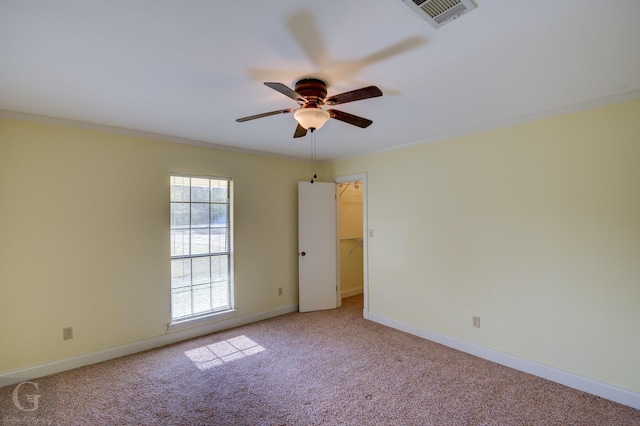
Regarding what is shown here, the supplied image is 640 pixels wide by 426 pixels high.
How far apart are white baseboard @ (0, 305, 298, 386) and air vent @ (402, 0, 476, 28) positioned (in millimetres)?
Answer: 3880

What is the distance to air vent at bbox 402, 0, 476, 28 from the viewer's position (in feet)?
4.28

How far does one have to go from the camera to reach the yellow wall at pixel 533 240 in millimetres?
2367

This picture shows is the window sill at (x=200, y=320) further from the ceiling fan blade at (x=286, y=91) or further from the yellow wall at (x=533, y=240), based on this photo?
the ceiling fan blade at (x=286, y=91)

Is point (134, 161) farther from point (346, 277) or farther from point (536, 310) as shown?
point (536, 310)

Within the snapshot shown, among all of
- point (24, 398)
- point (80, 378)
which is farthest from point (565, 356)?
point (24, 398)

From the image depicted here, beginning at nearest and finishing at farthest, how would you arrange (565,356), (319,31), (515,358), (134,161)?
(319,31)
(565,356)
(515,358)
(134,161)

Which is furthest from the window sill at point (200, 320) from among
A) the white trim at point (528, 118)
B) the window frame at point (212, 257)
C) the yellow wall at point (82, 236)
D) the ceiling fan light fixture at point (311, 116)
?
the white trim at point (528, 118)

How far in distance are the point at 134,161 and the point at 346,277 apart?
3875mm

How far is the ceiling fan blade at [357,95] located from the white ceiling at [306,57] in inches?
7.4

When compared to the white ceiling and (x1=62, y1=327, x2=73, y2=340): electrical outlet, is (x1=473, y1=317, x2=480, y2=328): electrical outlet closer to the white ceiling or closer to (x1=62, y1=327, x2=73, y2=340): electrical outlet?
the white ceiling

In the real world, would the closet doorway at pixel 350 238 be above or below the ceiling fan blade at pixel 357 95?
below

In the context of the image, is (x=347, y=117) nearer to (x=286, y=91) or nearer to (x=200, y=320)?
(x=286, y=91)

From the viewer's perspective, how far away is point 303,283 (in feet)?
15.2

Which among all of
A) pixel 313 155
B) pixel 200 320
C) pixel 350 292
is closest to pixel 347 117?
pixel 313 155
